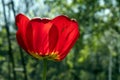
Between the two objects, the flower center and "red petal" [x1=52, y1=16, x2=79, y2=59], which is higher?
"red petal" [x1=52, y1=16, x2=79, y2=59]

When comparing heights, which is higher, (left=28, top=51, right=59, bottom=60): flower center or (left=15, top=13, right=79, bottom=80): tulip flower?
(left=15, top=13, right=79, bottom=80): tulip flower

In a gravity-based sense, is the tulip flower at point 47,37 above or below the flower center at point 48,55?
above

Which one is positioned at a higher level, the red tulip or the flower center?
the red tulip

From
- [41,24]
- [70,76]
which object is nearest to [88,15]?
[41,24]

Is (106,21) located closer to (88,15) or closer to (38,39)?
(88,15)
